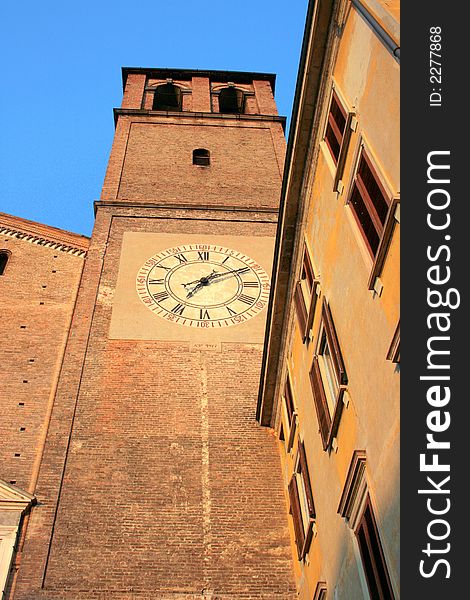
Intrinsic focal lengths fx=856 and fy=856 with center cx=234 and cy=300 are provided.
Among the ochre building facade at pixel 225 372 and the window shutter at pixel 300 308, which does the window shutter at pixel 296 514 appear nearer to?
the ochre building facade at pixel 225 372

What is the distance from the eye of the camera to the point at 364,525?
7254 millimetres

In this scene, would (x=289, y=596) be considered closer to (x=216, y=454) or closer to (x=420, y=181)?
(x=216, y=454)

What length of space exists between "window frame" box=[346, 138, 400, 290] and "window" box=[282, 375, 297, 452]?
145 inches

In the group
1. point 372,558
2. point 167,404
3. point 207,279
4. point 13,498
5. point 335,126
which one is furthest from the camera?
point 207,279

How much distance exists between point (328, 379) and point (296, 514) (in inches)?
105

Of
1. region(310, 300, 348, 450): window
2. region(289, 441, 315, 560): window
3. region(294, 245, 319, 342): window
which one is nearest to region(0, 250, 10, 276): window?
region(294, 245, 319, 342): window

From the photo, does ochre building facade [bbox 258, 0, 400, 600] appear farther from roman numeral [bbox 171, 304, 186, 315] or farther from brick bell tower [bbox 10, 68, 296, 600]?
roman numeral [bbox 171, 304, 186, 315]

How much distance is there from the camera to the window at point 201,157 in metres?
22.1

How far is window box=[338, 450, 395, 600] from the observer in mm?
6629

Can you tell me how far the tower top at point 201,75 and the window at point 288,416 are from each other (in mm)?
17357

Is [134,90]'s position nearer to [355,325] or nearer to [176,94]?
[176,94]

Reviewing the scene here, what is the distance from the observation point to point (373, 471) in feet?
23.1

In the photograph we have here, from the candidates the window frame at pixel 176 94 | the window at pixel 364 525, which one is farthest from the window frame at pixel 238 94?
the window at pixel 364 525

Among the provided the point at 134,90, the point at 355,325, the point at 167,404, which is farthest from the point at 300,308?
the point at 134,90
